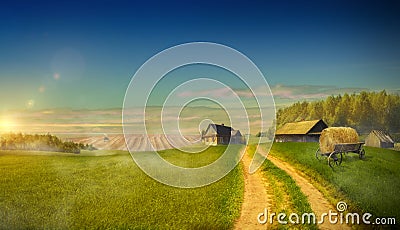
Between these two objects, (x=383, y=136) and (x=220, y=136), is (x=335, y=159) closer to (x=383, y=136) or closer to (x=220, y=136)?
(x=383, y=136)

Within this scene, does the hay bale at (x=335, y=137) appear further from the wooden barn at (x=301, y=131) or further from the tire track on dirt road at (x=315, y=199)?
the tire track on dirt road at (x=315, y=199)

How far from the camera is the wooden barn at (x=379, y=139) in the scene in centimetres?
1742

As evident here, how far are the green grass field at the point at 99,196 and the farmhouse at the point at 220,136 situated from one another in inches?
87.0

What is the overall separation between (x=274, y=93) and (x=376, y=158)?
20.0 feet

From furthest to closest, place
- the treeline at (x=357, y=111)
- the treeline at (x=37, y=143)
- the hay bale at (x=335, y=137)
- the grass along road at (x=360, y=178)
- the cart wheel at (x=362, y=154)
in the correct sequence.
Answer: the cart wheel at (x=362, y=154) < the hay bale at (x=335, y=137) < the treeline at (x=357, y=111) < the treeline at (x=37, y=143) < the grass along road at (x=360, y=178)

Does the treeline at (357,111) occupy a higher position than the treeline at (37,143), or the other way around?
the treeline at (357,111)

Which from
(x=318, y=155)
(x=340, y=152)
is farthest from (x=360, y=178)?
(x=318, y=155)

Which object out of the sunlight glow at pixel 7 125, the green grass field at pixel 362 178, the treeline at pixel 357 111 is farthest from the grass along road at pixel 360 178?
the sunlight glow at pixel 7 125

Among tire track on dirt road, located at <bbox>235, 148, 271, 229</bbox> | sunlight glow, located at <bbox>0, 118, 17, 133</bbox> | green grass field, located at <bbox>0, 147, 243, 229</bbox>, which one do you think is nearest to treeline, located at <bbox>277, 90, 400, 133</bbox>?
tire track on dirt road, located at <bbox>235, 148, 271, 229</bbox>

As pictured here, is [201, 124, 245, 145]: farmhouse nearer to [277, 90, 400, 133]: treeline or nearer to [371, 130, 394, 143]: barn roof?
[277, 90, 400, 133]: treeline

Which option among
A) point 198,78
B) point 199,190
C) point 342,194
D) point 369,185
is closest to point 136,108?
point 198,78

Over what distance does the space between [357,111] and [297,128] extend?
446 cm

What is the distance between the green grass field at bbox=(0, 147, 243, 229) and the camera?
10.5 meters

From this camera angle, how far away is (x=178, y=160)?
17.1 metres
